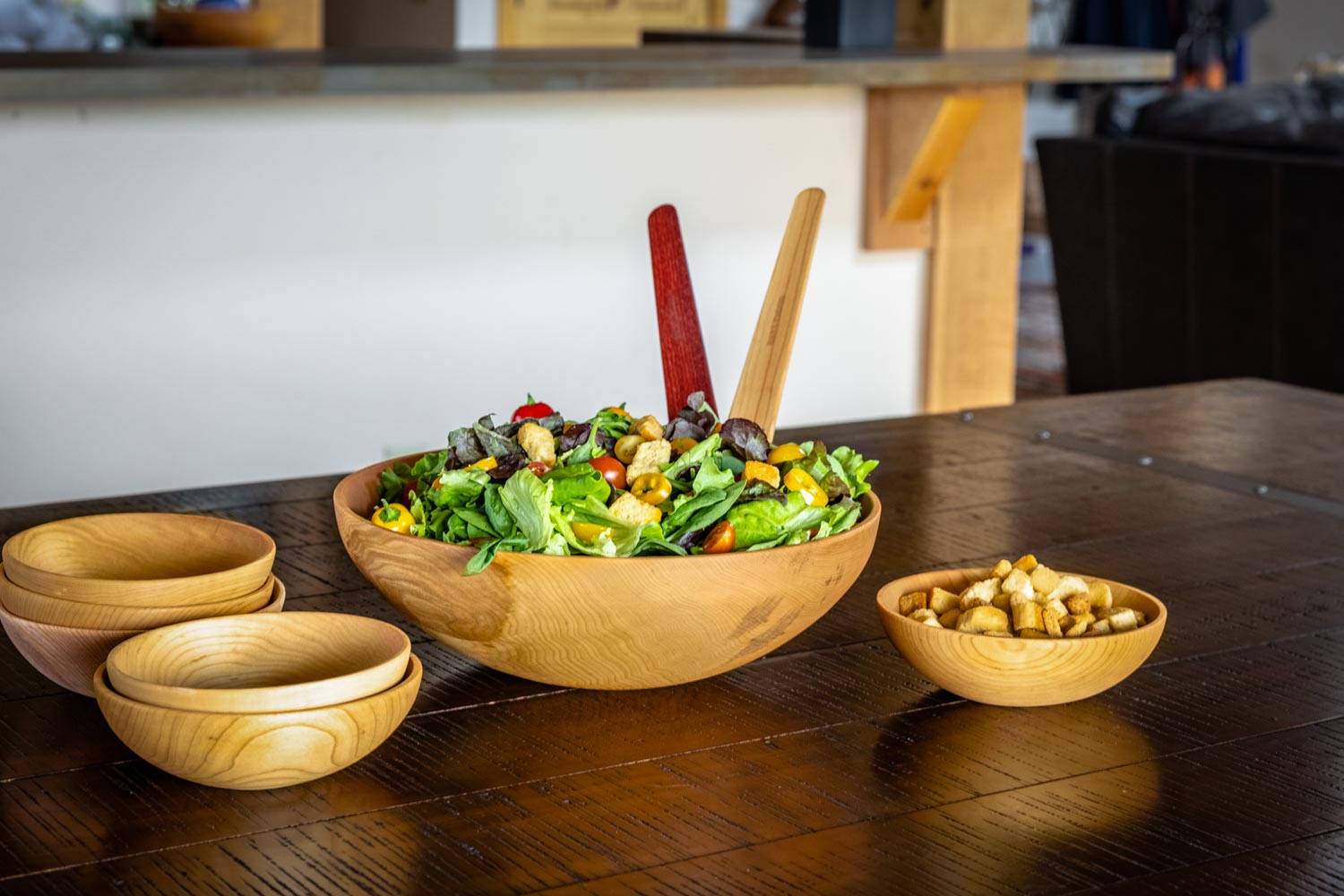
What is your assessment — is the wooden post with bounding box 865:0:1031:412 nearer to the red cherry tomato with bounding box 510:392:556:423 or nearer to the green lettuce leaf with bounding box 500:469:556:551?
the red cherry tomato with bounding box 510:392:556:423

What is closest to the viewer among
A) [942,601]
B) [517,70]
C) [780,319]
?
[942,601]

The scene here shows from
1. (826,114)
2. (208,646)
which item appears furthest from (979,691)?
(826,114)

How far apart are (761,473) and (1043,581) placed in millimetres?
178

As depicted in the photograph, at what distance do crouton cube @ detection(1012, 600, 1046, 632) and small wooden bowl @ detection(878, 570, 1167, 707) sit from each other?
0.05ft

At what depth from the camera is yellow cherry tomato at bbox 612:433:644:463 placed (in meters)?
0.90

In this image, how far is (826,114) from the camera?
2.82m

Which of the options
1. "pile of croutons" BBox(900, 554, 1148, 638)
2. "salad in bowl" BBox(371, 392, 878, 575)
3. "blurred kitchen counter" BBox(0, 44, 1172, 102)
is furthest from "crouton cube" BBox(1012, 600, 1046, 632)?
"blurred kitchen counter" BBox(0, 44, 1172, 102)

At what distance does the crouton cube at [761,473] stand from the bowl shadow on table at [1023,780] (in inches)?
5.7

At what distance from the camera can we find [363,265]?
2.50 m

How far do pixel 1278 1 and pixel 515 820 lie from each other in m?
7.83

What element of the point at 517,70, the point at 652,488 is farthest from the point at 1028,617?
the point at 517,70

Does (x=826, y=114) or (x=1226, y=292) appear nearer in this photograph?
(x=826, y=114)

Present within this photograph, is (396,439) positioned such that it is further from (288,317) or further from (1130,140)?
(1130,140)

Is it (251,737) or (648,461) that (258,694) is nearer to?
(251,737)
